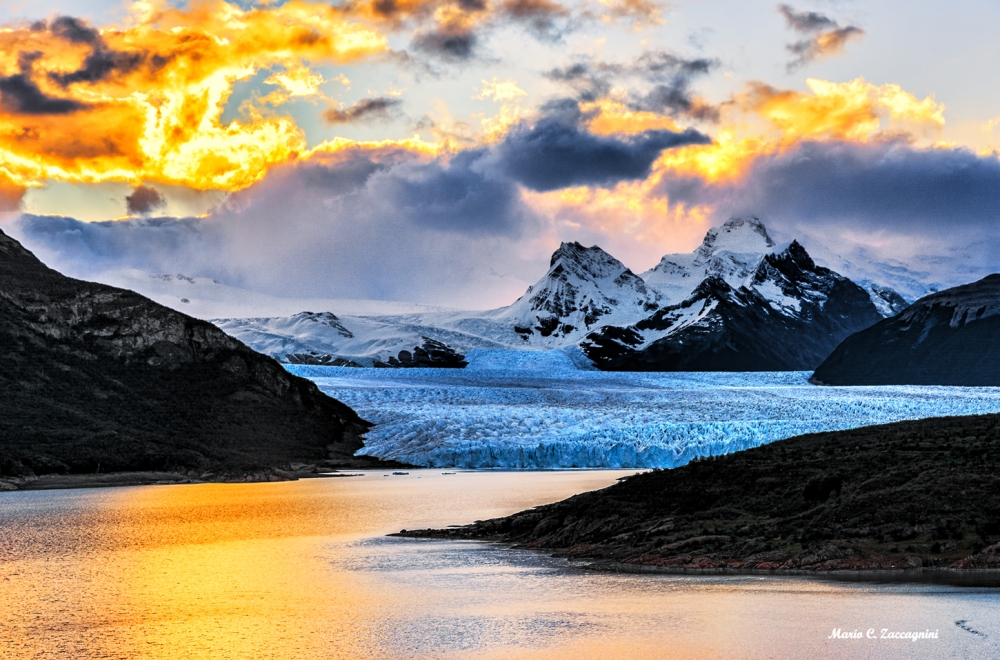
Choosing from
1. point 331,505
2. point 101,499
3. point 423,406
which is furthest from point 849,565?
point 423,406

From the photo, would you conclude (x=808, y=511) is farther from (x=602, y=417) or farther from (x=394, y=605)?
(x=602, y=417)

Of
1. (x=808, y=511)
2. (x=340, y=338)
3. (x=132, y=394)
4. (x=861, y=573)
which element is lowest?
(x=861, y=573)

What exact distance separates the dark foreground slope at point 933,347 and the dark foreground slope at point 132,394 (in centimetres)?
6565

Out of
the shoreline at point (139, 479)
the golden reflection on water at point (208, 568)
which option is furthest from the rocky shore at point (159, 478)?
the golden reflection on water at point (208, 568)

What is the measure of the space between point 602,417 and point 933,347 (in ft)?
229

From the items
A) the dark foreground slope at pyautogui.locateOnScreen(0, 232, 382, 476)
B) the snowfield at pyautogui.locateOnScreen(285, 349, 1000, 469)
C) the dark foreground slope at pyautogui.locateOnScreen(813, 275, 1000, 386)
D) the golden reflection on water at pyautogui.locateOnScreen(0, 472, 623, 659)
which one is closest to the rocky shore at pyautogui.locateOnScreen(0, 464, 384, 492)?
the dark foreground slope at pyautogui.locateOnScreen(0, 232, 382, 476)

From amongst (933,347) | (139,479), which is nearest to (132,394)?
(139,479)

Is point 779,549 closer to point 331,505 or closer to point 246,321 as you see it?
point 331,505

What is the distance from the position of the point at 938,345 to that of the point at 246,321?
97755mm

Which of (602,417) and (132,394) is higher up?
(132,394)

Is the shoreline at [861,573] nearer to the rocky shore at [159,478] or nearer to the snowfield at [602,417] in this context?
the snowfield at [602,417]

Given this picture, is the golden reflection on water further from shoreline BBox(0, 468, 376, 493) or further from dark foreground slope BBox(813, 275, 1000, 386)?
dark foreground slope BBox(813, 275, 1000, 386)

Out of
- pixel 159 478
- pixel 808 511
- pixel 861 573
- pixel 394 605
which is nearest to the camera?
pixel 394 605

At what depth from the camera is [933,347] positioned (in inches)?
5231
